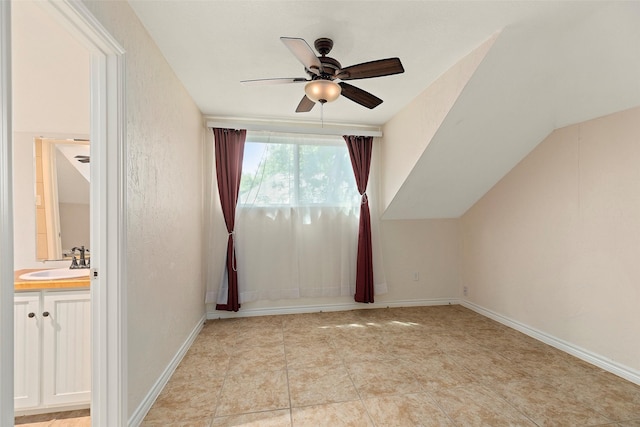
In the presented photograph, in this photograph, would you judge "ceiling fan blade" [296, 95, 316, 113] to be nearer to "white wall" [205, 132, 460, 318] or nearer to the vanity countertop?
"white wall" [205, 132, 460, 318]

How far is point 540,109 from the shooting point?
2.44m

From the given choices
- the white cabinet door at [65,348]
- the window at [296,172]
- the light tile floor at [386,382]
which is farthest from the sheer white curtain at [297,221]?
the white cabinet door at [65,348]

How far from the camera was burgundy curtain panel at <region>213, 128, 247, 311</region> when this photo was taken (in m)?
3.29

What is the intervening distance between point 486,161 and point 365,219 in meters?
1.44

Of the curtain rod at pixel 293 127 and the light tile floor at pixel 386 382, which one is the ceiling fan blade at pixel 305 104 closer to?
the curtain rod at pixel 293 127

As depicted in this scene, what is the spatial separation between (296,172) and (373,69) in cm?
191

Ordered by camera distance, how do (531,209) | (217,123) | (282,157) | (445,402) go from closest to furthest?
(445,402), (531,209), (217,123), (282,157)

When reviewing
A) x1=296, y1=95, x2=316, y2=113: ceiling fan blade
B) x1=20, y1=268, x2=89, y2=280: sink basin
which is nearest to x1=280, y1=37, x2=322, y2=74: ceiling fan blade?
x1=296, y1=95, x2=316, y2=113: ceiling fan blade

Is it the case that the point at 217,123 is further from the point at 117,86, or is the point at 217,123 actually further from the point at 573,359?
the point at 573,359

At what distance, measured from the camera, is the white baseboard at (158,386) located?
5.54 feet

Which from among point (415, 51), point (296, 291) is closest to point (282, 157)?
point (296, 291)

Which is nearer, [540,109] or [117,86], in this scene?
[117,86]

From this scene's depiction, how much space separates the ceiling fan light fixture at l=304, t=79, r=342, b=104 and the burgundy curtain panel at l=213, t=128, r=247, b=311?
1.67 m

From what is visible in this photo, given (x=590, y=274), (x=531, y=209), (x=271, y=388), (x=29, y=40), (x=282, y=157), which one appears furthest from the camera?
(x=282, y=157)
